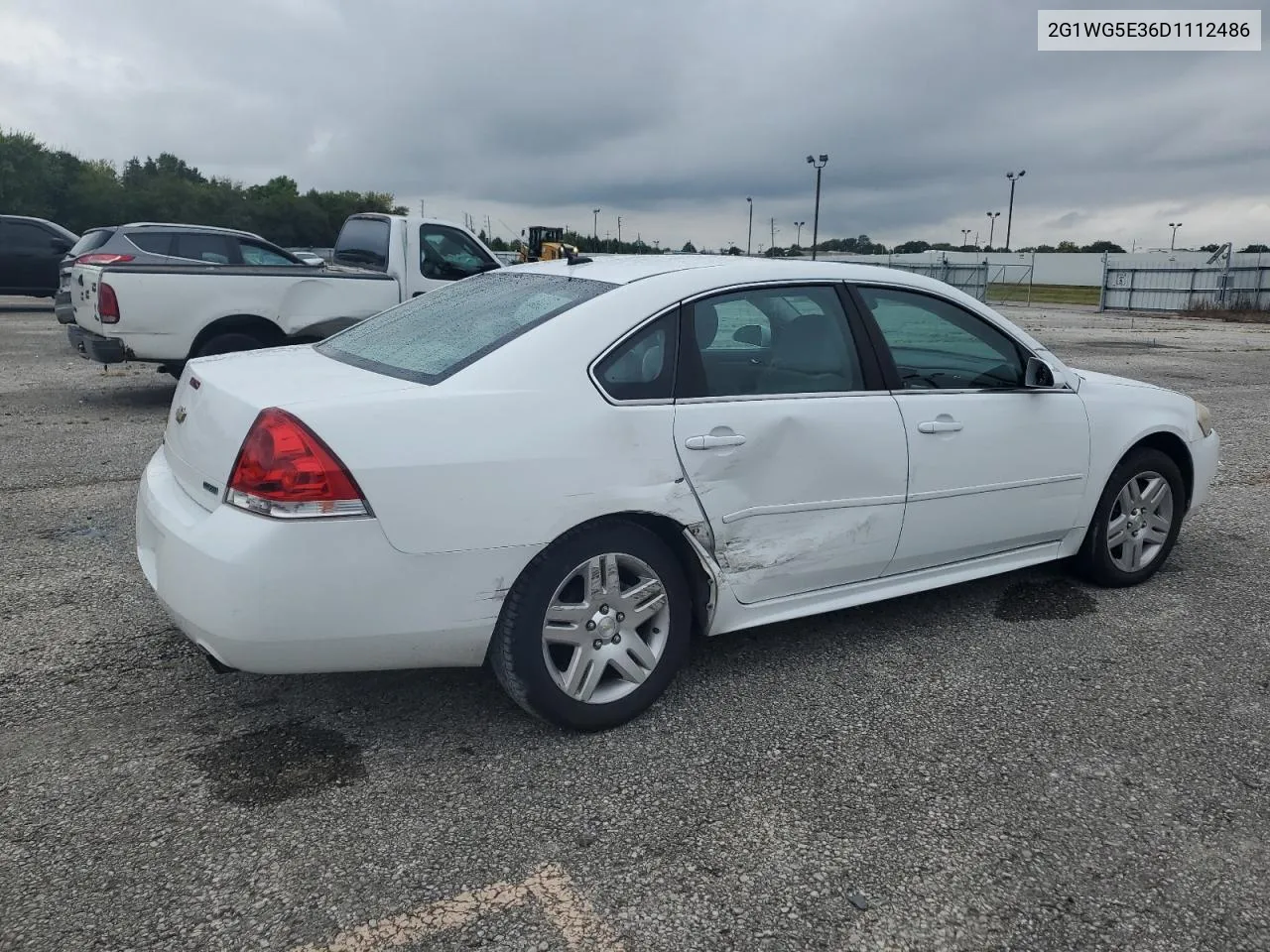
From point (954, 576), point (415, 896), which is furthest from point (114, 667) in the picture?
point (954, 576)

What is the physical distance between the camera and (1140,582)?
→ 473 cm

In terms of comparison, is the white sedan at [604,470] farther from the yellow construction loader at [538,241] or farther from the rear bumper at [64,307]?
the yellow construction loader at [538,241]

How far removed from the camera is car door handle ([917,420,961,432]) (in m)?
3.79

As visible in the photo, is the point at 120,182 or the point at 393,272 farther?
the point at 120,182

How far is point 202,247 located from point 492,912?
447 inches

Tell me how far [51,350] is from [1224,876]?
A: 14.7 m

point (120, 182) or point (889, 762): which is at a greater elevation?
point (120, 182)

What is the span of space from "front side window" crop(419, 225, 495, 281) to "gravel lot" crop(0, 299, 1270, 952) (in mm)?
6486

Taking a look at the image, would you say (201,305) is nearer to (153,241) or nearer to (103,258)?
(103,258)

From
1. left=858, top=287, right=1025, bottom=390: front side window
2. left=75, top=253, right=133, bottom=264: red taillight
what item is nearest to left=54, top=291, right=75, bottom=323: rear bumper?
left=75, top=253, right=133, bottom=264: red taillight

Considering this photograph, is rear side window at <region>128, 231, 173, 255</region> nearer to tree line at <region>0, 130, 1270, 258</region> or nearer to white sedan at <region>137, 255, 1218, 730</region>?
white sedan at <region>137, 255, 1218, 730</region>

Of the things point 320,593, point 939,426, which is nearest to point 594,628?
point 320,593

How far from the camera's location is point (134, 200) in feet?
166

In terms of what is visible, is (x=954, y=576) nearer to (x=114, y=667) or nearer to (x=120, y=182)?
(x=114, y=667)
